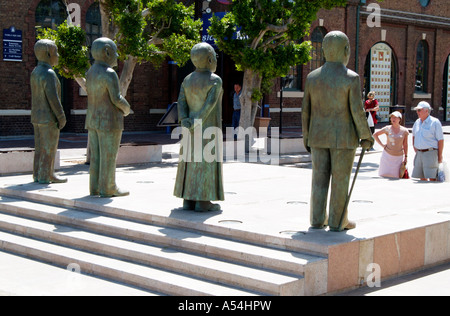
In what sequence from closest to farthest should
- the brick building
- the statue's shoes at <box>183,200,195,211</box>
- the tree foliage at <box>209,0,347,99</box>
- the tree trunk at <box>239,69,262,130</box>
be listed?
the statue's shoes at <box>183,200,195,211</box>
the tree foliage at <box>209,0,347,99</box>
the tree trunk at <box>239,69,262,130</box>
the brick building

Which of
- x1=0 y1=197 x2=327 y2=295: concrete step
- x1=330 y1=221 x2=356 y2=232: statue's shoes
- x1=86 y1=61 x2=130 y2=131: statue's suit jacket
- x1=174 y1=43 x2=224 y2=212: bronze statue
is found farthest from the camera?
x1=86 y1=61 x2=130 y2=131: statue's suit jacket

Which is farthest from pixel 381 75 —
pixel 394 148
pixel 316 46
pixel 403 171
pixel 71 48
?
pixel 394 148

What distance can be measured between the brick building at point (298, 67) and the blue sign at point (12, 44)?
30 millimetres

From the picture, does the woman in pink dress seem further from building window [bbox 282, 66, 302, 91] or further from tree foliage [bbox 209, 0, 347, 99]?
building window [bbox 282, 66, 302, 91]

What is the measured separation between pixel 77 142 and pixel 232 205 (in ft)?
40.6

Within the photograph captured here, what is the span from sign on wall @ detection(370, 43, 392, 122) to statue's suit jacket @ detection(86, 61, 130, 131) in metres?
25.5

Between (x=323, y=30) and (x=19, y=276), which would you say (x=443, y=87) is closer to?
(x=323, y=30)

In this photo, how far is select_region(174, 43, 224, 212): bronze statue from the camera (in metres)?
8.09

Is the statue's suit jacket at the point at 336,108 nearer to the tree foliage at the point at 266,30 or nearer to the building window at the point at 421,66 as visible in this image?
the tree foliage at the point at 266,30

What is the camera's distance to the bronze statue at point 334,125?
6.90m

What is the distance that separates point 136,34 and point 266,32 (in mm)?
5210

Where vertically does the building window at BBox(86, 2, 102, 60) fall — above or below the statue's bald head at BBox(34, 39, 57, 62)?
above

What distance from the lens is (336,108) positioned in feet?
22.7

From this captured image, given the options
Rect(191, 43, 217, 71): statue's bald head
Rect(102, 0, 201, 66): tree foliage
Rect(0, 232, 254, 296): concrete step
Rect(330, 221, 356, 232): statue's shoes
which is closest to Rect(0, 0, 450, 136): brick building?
Rect(102, 0, 201, 66): tree foliage
